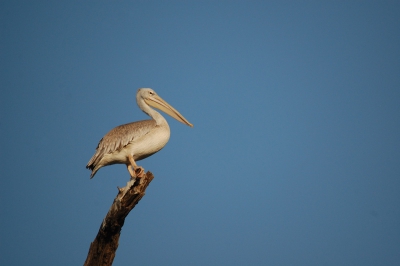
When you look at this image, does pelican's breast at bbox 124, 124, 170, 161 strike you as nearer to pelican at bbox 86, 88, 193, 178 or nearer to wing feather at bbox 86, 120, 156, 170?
pelican at bbox 86, 88, 193, 178

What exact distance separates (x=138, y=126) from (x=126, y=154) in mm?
647

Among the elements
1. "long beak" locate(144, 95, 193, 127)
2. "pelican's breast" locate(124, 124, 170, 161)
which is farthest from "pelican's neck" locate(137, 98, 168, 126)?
"pelican's breast" locate(124, 124, 170, 161)

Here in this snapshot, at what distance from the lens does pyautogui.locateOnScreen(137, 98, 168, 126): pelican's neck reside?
8.79 m

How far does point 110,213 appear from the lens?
6730 mm

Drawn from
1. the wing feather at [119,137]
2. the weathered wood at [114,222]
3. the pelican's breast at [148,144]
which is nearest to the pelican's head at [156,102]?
the wing feather at [119,137]

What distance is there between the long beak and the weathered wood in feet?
9.10

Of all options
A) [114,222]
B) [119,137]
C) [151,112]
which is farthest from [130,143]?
[114,222]

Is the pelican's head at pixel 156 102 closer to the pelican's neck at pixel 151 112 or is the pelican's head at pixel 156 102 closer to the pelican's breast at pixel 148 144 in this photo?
the pelican's neck at pixel 151 112

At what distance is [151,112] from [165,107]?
0.45 meters

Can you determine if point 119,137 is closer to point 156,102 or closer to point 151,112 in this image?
point 151,112

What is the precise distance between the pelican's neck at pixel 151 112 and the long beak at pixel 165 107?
14cm

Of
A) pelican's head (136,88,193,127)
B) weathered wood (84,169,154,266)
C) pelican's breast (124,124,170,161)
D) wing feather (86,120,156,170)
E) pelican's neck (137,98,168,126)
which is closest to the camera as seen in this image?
weathered wood (84,169,154,266)

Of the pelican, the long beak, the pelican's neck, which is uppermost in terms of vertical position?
the long beak

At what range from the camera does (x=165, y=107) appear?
953 centimetres
